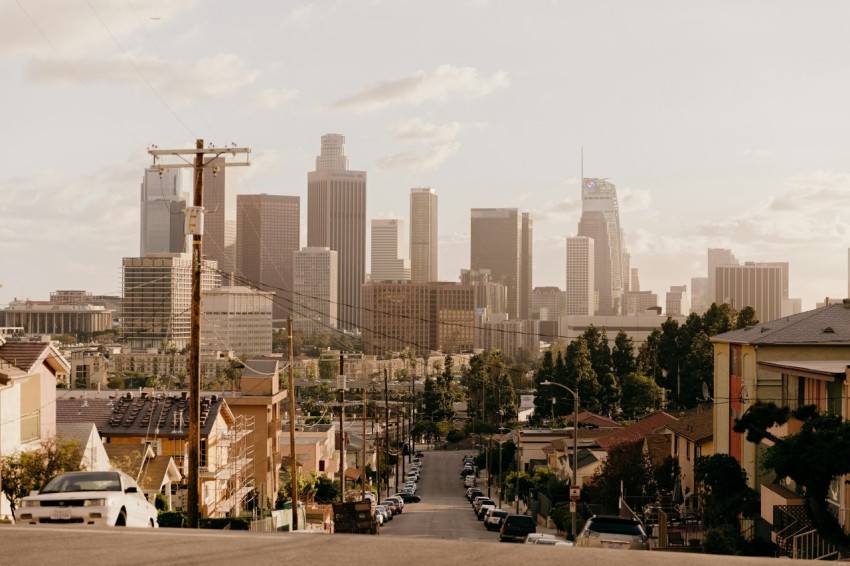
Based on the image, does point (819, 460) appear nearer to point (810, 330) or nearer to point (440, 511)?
point (810, 330)

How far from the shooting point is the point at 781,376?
1473 inches

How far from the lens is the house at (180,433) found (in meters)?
50.2

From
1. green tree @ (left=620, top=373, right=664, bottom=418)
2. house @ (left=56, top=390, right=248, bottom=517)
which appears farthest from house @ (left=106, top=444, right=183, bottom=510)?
green tree @ (left=620, top=373, right=664, bottom=418)

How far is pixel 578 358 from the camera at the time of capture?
343ft

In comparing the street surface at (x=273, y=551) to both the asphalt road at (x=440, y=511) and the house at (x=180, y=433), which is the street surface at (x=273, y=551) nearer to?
the asphalt road at (x=440, y=511)

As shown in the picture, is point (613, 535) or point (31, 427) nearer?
point (613, 535)

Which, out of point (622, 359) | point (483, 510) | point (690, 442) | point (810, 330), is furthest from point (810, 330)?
point (622, 359)

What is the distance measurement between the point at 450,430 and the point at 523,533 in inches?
3891

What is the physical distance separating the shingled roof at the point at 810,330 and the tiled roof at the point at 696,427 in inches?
267

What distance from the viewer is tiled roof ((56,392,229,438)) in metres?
51.4

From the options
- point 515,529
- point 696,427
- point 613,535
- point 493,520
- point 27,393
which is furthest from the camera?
point 493,520

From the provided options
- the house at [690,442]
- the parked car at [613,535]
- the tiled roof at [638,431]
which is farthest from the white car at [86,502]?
the tiled roof at [638,431]

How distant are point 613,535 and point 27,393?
18.7 metres

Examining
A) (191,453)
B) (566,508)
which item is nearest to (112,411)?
(566,508)
